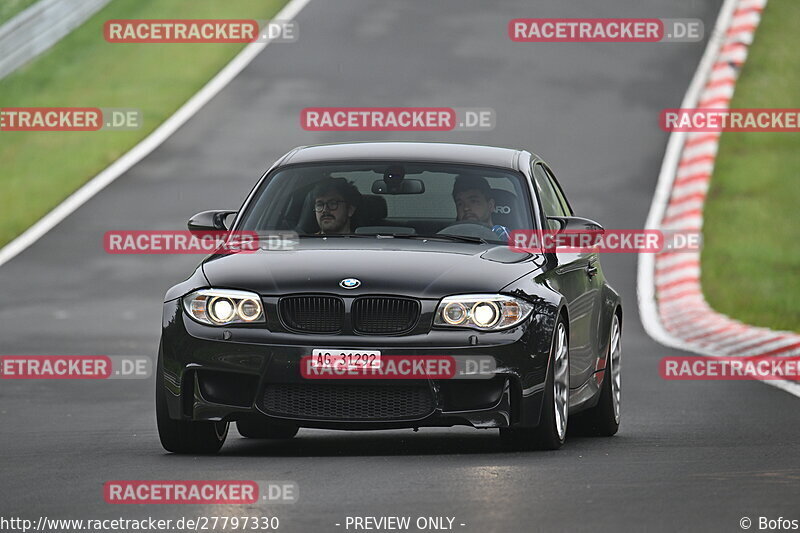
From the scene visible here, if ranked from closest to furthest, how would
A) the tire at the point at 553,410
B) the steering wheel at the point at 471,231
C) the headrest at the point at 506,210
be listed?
the tire at the point at 553,410, the steering wheel at the point at 471,231, the headrest at the point at 506,210

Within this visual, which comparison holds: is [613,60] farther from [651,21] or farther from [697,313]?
[697,313]

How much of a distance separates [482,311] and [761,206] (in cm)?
1681

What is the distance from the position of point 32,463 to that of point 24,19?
24744 mm

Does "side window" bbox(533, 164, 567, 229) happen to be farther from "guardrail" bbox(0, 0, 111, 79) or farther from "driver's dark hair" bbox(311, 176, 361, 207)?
"guardrail" bbox(0, 0, 111, 79)

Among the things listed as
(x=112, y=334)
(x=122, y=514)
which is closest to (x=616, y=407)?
(x=122, y=514)

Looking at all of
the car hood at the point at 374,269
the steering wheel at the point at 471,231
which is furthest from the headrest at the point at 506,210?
the car hood at the point at 374,269

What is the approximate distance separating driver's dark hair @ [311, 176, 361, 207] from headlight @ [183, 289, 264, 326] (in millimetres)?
1321

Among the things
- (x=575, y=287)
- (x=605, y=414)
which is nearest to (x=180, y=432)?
(x=575, y=287)

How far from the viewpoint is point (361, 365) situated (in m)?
9.62

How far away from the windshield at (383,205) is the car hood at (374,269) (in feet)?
1.43

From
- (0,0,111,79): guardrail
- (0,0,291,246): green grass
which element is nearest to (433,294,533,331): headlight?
(0,0,291,246): green grass

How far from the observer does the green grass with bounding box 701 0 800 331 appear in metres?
21.4

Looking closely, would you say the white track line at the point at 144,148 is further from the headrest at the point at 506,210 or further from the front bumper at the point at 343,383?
the front bumper at the point at 343,383

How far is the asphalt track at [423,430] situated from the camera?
835 cm
